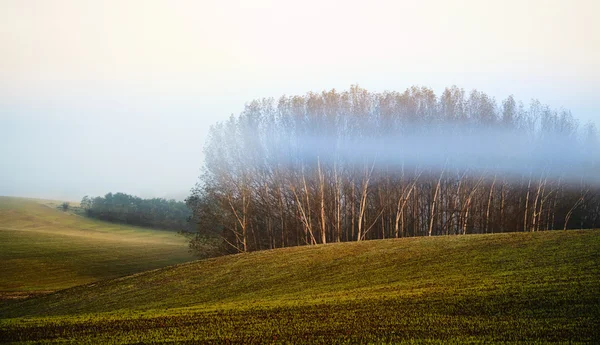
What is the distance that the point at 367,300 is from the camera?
21688 millimetres

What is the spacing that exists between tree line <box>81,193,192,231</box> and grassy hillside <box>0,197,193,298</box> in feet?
30.1

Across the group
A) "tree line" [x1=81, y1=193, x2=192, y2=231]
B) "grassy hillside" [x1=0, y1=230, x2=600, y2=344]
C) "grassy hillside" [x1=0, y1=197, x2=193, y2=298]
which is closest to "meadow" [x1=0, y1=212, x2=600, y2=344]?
"grassy hillside" [x1=0, y1=230, x2=600, y2=344]

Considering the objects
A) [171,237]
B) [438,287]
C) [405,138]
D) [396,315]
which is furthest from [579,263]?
[171,237]

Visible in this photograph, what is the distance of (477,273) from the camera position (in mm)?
25953

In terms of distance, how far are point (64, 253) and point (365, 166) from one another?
144 feet

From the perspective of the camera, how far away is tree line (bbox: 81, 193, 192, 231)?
405 feet

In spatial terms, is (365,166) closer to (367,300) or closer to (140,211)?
(367,300)

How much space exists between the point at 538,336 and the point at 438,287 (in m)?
9.17

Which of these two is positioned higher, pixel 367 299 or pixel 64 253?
pixel 367 299

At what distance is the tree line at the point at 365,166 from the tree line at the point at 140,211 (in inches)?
2477

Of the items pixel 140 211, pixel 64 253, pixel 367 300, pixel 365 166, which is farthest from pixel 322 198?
pixel 140 211

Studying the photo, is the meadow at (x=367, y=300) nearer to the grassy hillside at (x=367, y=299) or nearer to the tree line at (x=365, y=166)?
the grassy hillside at (x=367, y=299)

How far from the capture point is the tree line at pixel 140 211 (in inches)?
4860

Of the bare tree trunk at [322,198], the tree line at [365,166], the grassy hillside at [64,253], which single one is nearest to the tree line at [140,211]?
the grassy hillside at [64,253]
